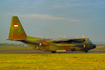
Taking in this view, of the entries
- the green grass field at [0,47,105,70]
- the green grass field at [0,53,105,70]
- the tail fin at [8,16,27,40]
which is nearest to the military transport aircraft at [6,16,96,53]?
the tail fin at [8,16,27,40]

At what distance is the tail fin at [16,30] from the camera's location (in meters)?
34.8

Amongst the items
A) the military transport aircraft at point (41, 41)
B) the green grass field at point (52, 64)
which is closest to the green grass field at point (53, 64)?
the green grass field at point (52, 64)

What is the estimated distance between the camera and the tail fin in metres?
34.8

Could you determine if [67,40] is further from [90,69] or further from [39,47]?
[90,69]

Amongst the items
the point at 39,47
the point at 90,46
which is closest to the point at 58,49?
the point at 39,47

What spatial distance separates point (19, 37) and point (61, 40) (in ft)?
31.9

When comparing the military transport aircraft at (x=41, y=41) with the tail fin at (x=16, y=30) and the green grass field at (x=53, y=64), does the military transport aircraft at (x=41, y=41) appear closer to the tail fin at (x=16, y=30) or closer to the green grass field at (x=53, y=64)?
the tail fin at (x=16, y=30)

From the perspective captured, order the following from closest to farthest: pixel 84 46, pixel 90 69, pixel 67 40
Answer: pixel 90 69 → pixel 67 40 → pixel 84 46

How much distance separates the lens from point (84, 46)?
121ft

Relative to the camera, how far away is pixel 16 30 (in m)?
35.0

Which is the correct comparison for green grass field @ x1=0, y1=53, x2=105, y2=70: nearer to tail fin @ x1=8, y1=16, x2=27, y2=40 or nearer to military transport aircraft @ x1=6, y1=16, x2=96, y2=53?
military transport aircraft @ x1=6, y1=16, x2=96, y2=53

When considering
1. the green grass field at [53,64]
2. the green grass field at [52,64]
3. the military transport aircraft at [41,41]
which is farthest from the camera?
the military transport aircraft at [41,41]

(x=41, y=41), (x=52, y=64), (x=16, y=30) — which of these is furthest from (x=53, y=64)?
(x=16, y=30)

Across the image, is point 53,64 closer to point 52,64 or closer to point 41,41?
point 52,64
